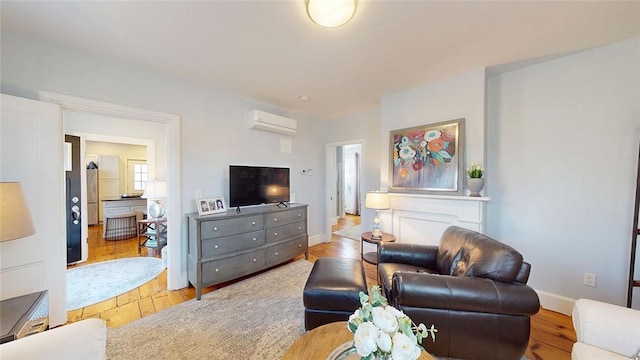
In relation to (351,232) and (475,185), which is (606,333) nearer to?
(475,185)

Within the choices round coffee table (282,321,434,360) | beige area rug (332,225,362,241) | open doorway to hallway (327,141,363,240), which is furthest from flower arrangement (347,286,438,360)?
open doorway to hallway (327,141,363,240)

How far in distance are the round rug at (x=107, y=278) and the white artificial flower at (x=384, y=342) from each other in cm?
312

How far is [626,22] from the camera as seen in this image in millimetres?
1697

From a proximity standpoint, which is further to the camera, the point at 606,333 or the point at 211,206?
the point at 211,206

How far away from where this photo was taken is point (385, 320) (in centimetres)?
77

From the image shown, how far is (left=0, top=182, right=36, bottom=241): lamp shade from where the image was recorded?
3.84 ft

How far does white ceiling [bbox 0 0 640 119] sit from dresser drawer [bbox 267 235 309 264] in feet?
7.44

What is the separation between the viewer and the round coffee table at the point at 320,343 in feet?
3.44

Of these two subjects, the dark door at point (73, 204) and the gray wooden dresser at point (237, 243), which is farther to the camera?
the dark door at point (73, 204)

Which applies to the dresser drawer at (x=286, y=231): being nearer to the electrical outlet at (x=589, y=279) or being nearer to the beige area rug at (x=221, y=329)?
the beige area rug at (x=221, y=329)

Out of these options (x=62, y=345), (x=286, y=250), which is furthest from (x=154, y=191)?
(x=62, y=345)

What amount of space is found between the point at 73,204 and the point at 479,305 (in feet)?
16.8

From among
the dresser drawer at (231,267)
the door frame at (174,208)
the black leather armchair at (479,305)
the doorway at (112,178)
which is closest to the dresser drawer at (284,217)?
the dresser drawer at (231,267)

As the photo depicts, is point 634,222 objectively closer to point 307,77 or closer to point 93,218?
point 307,77
